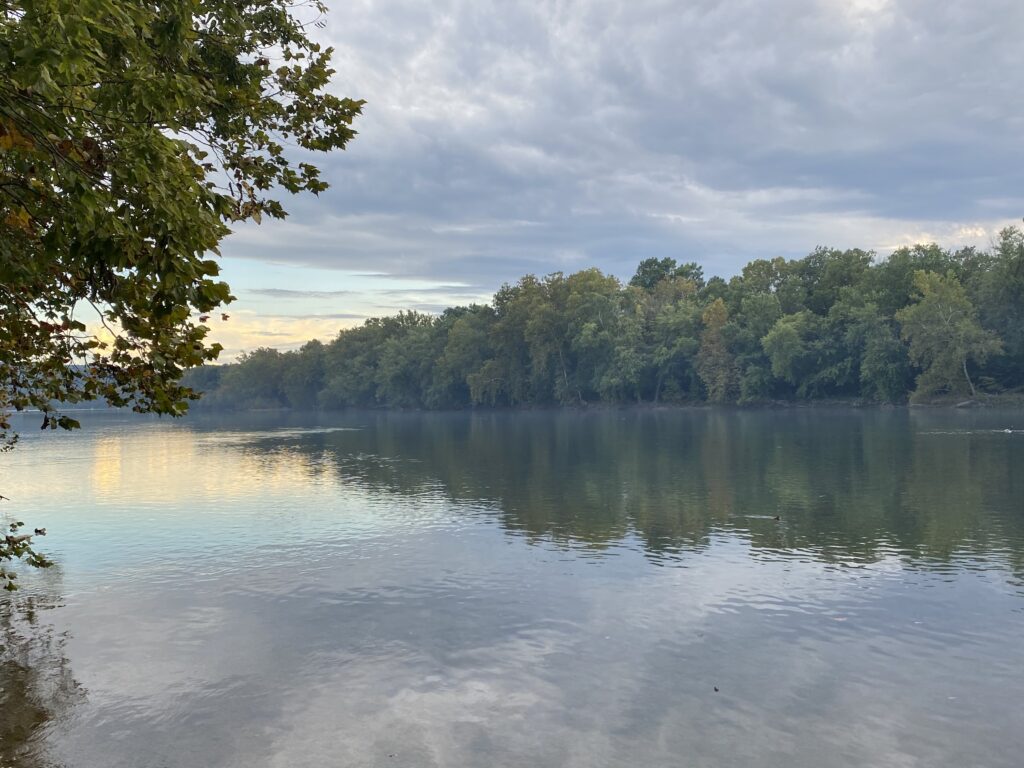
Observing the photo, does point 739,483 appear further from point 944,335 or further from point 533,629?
point 944,335

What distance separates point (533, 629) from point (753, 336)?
4697 inches

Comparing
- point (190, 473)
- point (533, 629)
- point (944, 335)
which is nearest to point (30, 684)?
point (533, 629)

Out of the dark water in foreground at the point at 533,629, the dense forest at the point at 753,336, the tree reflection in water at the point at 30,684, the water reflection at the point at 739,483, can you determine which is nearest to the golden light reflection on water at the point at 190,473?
A: the water reflection at the point at 739,483

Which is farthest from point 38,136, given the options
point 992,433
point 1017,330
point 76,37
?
point 1017,330

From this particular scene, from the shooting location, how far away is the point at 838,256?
132 m

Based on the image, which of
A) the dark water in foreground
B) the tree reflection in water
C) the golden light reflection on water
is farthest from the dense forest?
the tree reflection in water

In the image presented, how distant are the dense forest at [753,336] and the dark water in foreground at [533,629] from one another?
77.7m

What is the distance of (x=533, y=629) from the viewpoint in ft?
57.7

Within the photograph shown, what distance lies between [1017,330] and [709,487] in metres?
87.5

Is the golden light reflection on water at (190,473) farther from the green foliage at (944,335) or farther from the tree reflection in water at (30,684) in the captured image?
the green foliage at (944,335)

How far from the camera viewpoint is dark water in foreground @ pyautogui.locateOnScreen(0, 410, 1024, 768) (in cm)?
1227

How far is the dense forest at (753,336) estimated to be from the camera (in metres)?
107

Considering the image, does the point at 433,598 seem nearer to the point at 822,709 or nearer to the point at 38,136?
the point at 822,709

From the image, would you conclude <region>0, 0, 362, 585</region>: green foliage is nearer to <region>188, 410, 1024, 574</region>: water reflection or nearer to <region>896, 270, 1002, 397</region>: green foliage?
<region>188, 410, 1024, 574</region>: water reflection
